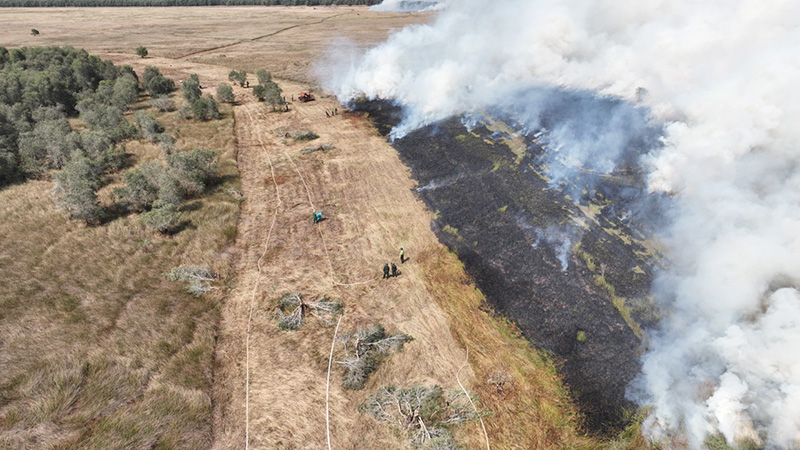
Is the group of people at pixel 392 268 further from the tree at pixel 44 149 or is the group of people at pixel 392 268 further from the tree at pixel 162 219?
the tree at pixel 44 149

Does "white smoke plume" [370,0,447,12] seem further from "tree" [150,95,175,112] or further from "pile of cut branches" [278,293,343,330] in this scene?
"pile of cut branches" [278,293,343,330]

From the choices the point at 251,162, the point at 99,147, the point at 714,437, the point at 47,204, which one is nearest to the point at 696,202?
the point at 714,437

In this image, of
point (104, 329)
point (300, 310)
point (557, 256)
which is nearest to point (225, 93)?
point (104, 329)

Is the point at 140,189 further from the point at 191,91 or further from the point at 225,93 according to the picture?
the point at 225,93

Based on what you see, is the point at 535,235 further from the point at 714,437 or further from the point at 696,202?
the point at 714,437

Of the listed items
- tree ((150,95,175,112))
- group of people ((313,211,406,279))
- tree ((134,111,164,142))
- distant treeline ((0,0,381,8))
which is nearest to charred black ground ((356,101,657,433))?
group of people ((313,211,406,279))

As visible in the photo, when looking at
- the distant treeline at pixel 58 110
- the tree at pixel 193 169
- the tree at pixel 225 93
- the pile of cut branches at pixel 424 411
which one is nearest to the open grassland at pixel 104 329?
the tree at pixel 193 169
